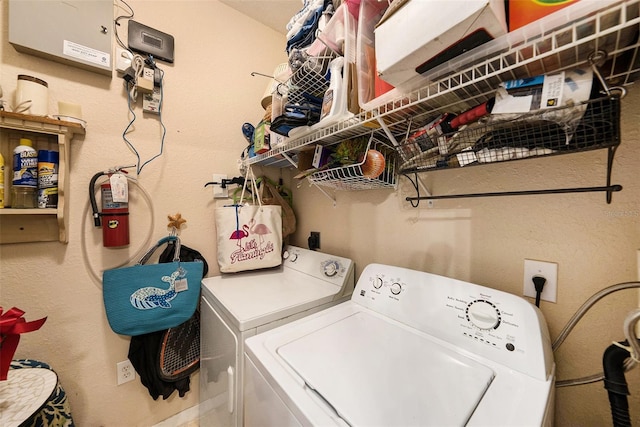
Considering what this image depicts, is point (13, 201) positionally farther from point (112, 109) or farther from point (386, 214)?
point (386, 214)

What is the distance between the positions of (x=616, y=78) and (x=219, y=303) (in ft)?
5.00

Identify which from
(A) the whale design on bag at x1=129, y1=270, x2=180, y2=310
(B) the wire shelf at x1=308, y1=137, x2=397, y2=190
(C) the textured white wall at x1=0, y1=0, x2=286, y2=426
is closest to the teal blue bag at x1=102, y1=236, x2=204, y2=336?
(A) the whale design on bag at x1=129, y1=270, x2=180, y2=310

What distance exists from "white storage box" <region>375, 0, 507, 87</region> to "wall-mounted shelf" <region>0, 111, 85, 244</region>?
1405mm

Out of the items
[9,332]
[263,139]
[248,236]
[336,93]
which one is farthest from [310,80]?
[9,332]

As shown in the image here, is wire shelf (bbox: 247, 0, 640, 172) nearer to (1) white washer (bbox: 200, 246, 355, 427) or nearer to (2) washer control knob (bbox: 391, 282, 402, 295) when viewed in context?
A: (2) washer control knob (bbox: 391, 282, 402, 295)

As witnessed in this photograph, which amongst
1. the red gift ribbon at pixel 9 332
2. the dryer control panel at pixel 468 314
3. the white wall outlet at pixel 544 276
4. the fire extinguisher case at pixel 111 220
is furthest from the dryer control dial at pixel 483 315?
the fire extinguisher case at pixel 111 220

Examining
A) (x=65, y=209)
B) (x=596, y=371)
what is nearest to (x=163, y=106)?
(x=65, y=209)

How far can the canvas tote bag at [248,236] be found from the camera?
142 cm

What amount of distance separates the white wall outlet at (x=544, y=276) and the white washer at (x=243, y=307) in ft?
2.39

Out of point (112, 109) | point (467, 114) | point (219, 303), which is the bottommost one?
point (219, 303)

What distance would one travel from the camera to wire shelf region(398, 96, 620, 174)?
0.51 m

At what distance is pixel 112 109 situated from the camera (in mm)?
1267

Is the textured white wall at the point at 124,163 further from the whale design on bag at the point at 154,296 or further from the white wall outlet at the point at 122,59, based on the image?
the whale design on bag at the point at 154,296

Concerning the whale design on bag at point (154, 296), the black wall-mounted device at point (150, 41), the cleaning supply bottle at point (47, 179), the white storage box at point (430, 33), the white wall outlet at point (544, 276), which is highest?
the black wall-mounted device at point (150, 41)
